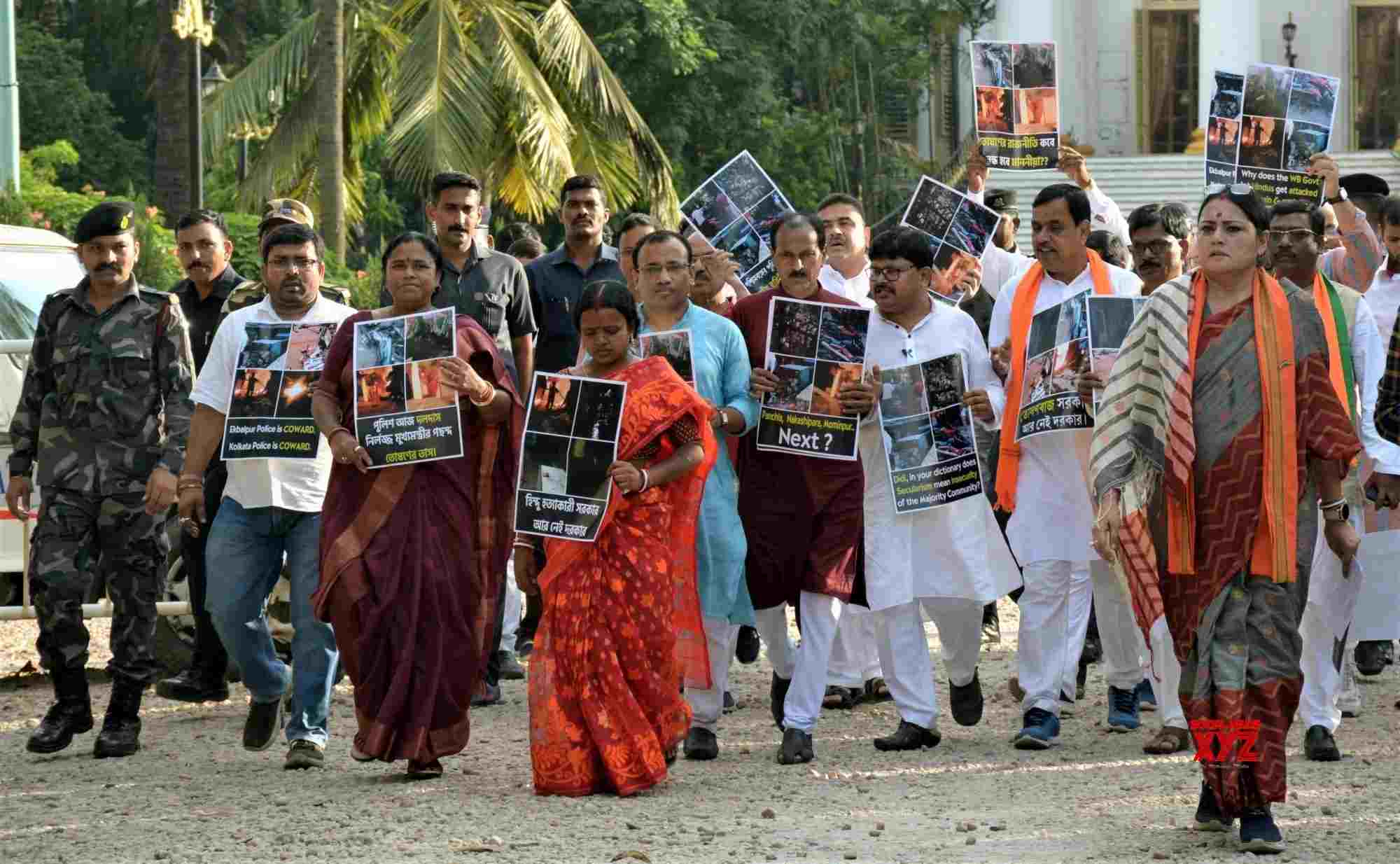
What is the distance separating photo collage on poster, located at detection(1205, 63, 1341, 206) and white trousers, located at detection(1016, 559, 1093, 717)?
11.9 ft

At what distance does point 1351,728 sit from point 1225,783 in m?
2.84

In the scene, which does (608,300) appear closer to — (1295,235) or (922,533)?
(922,533)

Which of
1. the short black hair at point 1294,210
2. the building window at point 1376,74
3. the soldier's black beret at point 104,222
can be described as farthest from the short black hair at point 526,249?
the building window at point 1376,74

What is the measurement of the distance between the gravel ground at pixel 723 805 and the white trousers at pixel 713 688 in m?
0.20

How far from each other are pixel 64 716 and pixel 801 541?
3.02 meters

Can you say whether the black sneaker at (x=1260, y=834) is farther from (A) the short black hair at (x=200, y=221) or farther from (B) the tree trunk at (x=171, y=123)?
(B) the tree trunk at (x=171, y=123)

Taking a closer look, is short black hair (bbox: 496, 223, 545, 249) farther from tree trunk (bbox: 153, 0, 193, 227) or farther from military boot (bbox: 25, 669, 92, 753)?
tree trunk (bbox: 153, 0, 193, 227)

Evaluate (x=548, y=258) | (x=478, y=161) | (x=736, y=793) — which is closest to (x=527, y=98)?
(x=478, y=161)

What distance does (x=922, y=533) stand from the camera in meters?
8.80

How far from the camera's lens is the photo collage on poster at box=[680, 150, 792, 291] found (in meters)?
10.3

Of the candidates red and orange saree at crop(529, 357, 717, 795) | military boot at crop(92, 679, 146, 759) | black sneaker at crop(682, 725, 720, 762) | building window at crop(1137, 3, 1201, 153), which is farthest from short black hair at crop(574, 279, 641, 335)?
building window at crop(1137, 3, 1201, 153)

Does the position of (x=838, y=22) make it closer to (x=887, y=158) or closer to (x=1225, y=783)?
(x=887, y=158)

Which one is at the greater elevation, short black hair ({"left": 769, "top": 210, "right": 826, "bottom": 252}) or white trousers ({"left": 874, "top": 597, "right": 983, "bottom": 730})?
short black hair ({"left": 769, "top": 210, "right": 826, "bottom": 252})

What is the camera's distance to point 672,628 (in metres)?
7.88
